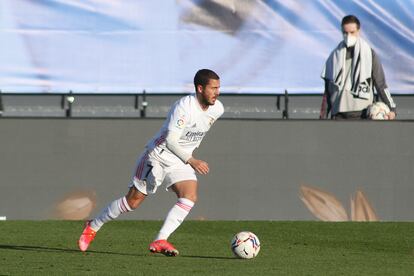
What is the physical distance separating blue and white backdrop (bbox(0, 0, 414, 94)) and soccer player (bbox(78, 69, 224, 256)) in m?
3.83

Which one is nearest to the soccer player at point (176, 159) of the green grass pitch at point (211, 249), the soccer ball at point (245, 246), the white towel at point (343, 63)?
the green grass pitch at point (211, 249)

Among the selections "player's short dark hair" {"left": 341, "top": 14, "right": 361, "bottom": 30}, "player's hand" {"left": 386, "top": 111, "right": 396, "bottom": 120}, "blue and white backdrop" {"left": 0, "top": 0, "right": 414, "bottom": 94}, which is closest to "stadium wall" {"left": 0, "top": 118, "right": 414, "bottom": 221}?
"player's hand" {"left": 386, "top": 111, "right": 396, "bottom": 120}

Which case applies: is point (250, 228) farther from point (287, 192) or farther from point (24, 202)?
point (24, 202)

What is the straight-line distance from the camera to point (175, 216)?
458 inches

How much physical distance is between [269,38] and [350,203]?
207cm

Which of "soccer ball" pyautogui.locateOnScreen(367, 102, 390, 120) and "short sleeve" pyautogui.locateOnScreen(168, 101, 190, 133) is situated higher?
"soccer ball" pyautogui.locateOnScreen(367, 102, 390, 120)

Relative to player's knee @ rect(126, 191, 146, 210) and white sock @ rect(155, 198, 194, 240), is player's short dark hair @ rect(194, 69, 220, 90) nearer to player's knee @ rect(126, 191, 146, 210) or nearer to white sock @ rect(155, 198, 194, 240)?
white sock @ rect(155, 198, 194, 240)

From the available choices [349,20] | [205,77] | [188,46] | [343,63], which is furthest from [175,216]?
[188,46]

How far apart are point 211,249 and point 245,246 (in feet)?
3.27

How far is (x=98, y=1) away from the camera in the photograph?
1579 cm

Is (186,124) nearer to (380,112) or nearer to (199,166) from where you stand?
(199,166)

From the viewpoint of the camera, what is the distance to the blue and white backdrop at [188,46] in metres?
15.7

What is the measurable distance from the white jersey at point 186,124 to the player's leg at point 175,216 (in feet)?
0.84

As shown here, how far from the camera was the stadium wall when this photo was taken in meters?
15.2
